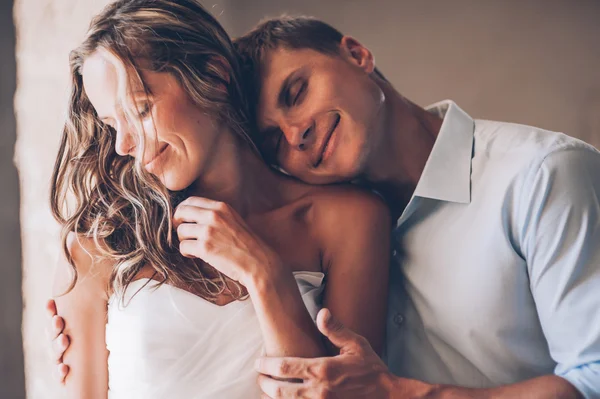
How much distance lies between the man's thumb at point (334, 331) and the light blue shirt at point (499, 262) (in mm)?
248

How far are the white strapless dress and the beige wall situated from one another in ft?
5.36

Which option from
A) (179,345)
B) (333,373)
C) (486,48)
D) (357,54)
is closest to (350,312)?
(333,373)

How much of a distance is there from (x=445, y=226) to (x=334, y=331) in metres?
0.34

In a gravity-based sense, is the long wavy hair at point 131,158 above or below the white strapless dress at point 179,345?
above

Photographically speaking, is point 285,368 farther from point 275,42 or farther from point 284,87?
point 275,42

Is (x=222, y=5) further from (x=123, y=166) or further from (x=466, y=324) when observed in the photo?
(x=466, y=324)

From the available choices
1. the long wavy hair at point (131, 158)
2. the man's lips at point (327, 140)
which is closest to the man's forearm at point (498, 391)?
the long wavy hair at point (131, 158)

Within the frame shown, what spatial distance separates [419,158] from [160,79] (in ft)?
1.80

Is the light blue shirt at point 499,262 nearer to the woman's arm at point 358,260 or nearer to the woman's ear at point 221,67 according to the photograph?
the woman's arm at point 358,260

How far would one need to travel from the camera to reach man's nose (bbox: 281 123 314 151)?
1.19 meters

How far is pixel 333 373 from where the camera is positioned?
37.4 inches

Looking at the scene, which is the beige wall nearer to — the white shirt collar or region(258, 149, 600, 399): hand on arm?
the white shirt collar

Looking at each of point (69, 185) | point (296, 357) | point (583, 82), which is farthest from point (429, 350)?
point (583, 82)

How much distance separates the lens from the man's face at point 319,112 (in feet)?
3.92
